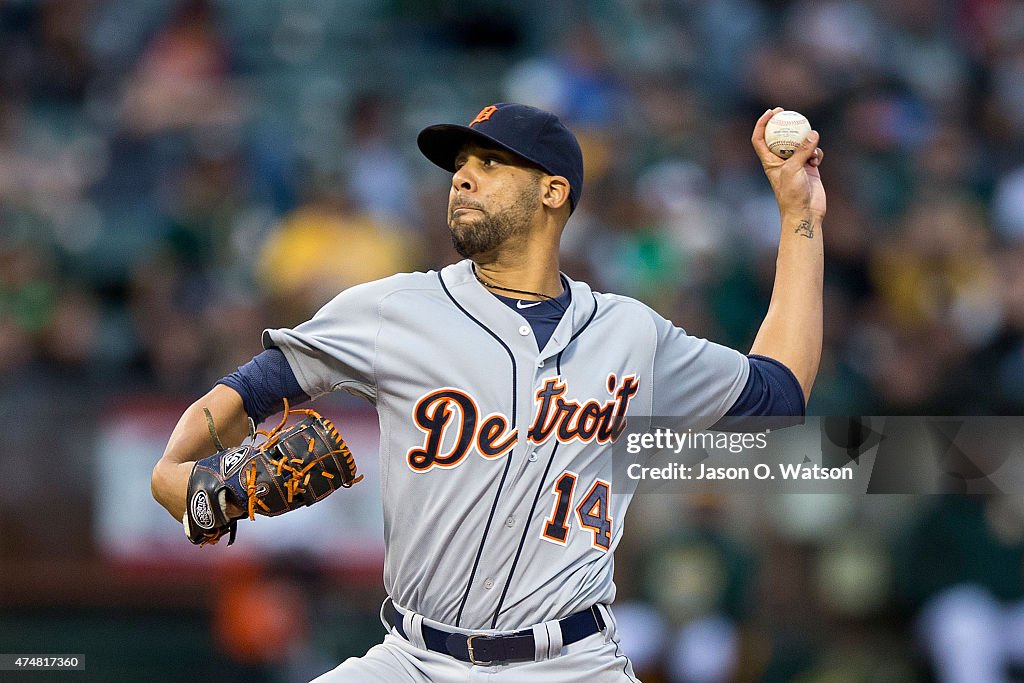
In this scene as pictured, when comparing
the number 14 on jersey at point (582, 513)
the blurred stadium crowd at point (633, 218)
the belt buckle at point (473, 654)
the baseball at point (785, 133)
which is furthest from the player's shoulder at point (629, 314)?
the blurred stadium crowd at point (633, 218)

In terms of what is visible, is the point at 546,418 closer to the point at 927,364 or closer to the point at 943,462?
the point at 943,462

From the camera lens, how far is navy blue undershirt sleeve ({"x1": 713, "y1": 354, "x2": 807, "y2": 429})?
3.66 metres

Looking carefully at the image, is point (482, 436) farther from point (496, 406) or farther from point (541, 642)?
point (541, 642)

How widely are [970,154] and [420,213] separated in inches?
124

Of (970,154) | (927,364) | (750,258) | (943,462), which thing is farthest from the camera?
(970,154)

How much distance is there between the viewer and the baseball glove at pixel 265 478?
321 centimetres

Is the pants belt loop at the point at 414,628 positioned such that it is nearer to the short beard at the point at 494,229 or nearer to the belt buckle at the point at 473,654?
the belt buckle at the point at 473,654

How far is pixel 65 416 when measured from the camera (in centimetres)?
635

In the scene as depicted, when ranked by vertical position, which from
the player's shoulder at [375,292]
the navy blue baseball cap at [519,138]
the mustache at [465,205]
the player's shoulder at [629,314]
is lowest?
the player's shoulder at [629,314]

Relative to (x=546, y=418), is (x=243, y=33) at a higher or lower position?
higher

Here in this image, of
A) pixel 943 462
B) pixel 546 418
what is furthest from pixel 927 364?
pixel 546 418

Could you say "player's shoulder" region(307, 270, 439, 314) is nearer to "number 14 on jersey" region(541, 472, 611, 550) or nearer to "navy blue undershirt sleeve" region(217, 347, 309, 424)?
"navy blue undershirt sleeve" region(217, 347, 309, 424)

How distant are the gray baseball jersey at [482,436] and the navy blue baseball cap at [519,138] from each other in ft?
1.19

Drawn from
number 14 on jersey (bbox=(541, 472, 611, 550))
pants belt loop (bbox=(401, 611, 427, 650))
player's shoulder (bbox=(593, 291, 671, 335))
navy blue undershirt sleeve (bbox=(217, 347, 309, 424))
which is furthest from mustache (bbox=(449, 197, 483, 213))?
pants belt loop (bbox=(401, 611, 427, 650))
